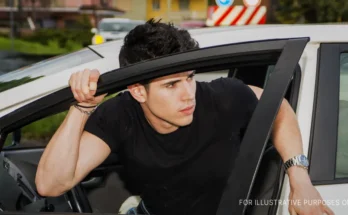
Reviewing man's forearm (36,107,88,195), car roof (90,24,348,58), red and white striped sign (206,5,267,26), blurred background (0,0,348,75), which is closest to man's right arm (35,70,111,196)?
man's forearm (36,107,88,195)

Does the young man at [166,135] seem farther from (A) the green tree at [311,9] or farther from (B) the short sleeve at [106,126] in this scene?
(A) the green tree at [311,9]

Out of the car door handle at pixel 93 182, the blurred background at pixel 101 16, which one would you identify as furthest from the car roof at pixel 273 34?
the blurred background at pixel 101 16

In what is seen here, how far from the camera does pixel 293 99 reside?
1.80 meters

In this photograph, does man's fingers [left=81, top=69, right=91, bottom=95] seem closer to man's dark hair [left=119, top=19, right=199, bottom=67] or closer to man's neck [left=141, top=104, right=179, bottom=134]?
man's dark hair [left=119, top=19, right=199, bottom=67]

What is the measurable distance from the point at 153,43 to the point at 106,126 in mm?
308

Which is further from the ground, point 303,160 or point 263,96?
point 263,96

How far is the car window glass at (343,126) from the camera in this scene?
1.73 m

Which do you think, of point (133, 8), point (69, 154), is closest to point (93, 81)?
point (69, 154)

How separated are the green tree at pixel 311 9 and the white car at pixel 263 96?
1770 centimetres

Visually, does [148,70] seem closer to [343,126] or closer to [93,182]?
[343,126]

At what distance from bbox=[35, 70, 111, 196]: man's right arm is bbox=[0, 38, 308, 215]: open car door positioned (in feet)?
0.27

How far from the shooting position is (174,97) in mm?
1739

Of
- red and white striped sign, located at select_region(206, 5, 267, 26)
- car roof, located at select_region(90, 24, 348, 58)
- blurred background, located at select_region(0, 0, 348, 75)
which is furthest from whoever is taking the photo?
blurred background, located at select_region(0, 0, 348, 75)

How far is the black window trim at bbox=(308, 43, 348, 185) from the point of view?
169 cm
